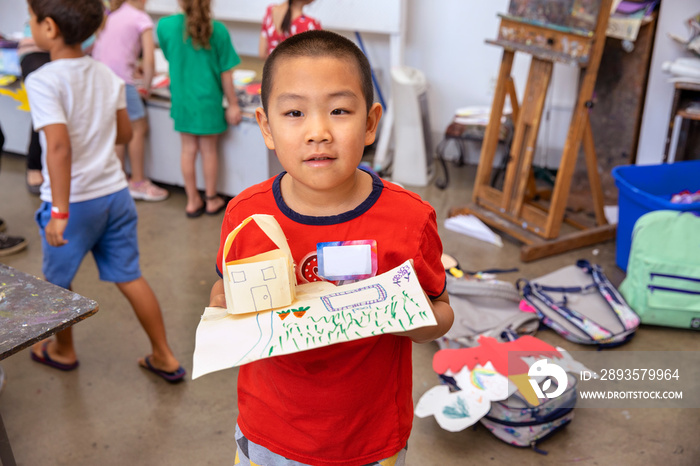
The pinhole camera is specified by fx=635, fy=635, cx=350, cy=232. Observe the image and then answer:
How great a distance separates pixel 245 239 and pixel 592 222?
3.40m

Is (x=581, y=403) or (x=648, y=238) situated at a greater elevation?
(x=648, y=238)

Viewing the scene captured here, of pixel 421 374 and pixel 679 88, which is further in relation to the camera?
pixel 679 88

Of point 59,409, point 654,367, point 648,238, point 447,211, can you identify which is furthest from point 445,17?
point 59,409

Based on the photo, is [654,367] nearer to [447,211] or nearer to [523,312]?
[523,312]

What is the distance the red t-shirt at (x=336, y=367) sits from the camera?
114 centimetres

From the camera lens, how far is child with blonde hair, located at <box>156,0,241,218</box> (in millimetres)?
3664

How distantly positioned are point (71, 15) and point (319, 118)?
1.39m

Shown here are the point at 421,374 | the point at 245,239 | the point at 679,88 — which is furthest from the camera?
the point at 679,88

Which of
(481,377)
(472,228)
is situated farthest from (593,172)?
(481,377)

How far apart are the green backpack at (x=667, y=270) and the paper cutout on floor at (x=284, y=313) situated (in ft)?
7.08

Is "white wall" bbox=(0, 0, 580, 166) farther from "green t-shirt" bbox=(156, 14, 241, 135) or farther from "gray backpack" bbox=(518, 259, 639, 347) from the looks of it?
"gray backpack" bbox=(518, 259, 639, 347)

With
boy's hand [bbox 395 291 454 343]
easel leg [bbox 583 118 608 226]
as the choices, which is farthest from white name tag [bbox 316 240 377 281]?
easel leg [bbox 583 118 608 226]

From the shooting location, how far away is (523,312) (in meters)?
2.78

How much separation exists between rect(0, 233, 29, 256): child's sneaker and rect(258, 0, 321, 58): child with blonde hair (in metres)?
1.81
